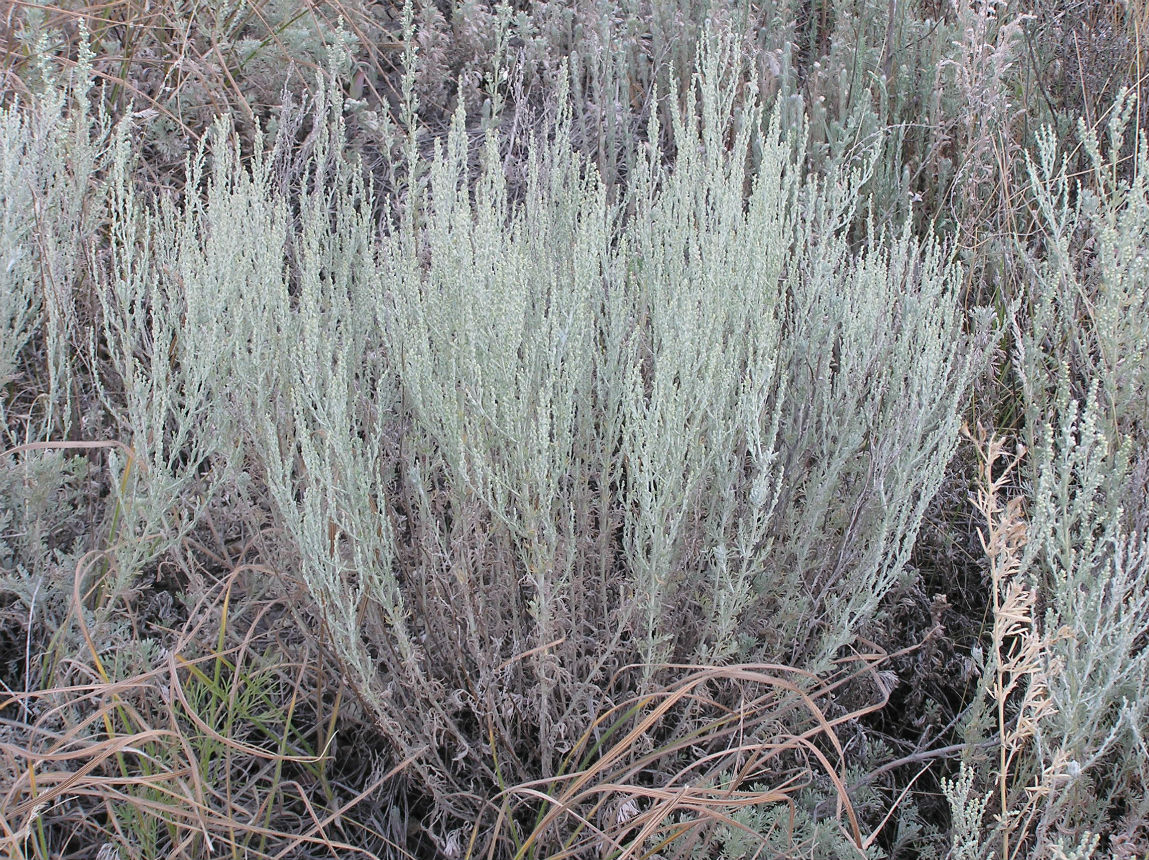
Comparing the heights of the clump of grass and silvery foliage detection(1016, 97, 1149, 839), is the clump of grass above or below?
below

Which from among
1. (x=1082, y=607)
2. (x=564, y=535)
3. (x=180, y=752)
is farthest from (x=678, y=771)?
(x=180, y=752)

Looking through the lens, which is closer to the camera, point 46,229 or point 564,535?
point 564,535

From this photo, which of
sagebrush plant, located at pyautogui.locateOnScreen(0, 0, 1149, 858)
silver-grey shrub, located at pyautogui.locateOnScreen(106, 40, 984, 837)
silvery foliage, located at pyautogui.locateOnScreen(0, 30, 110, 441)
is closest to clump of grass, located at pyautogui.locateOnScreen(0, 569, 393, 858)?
sagebrush plant, located at pyautogui.locateOnScreen(0, 0, 1149, 858)

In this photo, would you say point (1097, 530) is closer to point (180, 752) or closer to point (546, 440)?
point (546, 440)

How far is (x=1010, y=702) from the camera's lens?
204cm

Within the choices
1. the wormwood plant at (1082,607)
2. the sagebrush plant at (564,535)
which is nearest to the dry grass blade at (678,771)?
the sagebrush plant at (564,535)

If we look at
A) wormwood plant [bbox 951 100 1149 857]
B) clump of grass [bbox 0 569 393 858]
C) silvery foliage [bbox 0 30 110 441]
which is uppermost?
silvery foliage [bbox 0 30 110 441]

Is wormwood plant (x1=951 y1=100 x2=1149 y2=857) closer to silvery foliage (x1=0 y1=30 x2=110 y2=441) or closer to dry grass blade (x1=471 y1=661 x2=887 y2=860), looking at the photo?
dry grass blade (x1=471 y1=661 x2=887 y2=860)

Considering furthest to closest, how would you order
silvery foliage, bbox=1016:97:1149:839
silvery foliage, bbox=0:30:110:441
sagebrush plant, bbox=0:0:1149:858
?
silvery foliage, bbox=0:30:110:441 < sagebrush plant, bbox=0:0:1149:858 < silvery foliage, bbox=1016:97:1149:839

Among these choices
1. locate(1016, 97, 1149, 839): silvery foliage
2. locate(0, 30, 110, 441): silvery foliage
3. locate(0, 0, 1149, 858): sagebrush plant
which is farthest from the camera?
locate(0, 30, 110, 441): silvery foliage

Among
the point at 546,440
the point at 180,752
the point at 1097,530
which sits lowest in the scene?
the point at 180,752

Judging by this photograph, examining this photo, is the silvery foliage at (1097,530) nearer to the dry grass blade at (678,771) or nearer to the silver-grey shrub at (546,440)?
the silver-grey shrub at (546,440)

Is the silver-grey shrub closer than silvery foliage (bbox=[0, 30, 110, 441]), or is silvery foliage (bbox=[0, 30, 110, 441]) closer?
the silver-grey shrub

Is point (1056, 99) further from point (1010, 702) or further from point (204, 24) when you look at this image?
point (204, 24)
